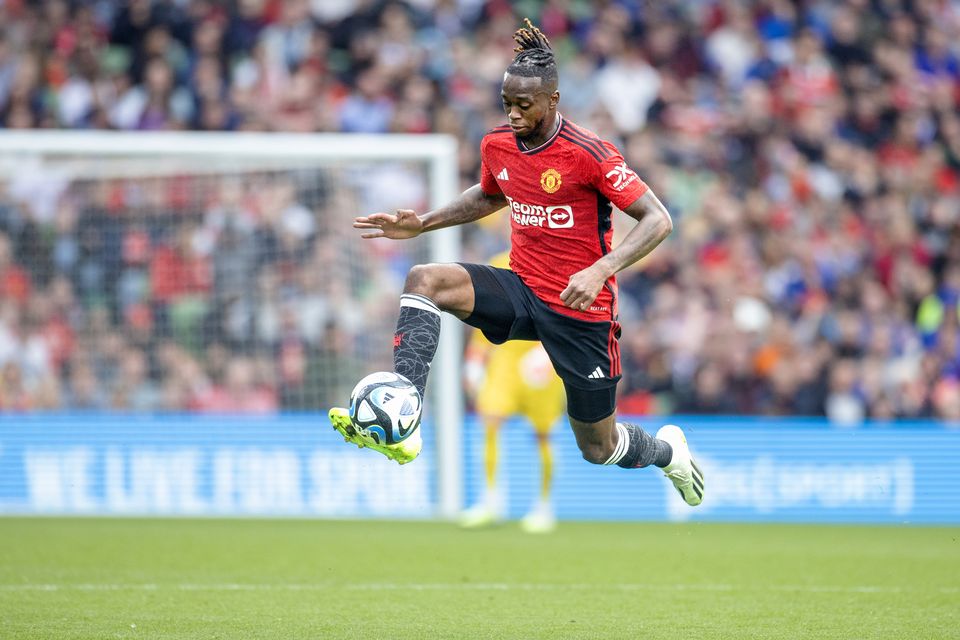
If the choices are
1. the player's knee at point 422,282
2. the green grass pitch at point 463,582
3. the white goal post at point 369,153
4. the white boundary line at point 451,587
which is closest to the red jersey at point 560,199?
the player's knee at point 422,282

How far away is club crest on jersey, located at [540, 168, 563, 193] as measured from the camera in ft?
21.6

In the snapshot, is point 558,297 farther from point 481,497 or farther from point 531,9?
point 531,9

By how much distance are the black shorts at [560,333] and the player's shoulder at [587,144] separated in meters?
0.71

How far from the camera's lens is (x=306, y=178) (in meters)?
13.6

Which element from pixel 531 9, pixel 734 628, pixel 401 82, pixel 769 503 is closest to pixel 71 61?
pixel 401 82

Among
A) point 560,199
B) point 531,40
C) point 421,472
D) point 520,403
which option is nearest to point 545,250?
point 560,199

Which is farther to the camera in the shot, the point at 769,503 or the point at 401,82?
the point at 401,82

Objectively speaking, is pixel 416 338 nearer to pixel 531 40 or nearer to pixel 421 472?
pixel 531 40

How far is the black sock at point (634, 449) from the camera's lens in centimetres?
735

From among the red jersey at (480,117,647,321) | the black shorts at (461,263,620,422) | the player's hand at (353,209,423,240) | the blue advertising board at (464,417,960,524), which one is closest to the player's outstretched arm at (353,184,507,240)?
the player's hand at (353,209,423,240)

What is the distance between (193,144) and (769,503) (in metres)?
6.35

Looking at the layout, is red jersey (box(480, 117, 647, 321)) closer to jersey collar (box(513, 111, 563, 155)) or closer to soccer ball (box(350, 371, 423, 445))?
jersey collar (box(513, 111, 563, 155))

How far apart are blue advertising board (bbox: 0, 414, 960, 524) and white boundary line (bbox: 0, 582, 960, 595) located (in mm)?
4798

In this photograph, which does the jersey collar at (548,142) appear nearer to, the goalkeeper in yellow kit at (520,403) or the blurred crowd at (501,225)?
the goalkeeper in yellow kit at (520,403)
